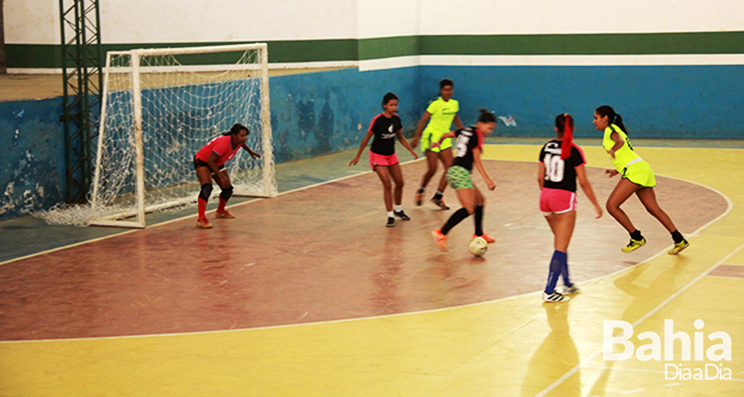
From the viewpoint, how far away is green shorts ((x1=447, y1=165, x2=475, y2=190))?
423 inches

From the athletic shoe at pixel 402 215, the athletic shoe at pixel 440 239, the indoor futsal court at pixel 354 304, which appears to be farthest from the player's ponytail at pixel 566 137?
the athletic shoe at pixel 402 215

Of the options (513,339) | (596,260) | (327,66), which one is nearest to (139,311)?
(513,339)

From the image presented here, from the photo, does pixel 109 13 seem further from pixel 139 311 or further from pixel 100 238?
pixel 139 311

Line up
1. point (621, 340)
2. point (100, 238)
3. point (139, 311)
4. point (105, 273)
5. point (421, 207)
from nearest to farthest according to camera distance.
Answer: point (621, 340), point (139, 311), point (105, 273), point (100, 238), point (421, 207)

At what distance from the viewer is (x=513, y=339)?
775 cm

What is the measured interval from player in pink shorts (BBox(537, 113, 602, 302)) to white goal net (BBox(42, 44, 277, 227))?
6402 millimetres

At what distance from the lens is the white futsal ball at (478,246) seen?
34.8ft

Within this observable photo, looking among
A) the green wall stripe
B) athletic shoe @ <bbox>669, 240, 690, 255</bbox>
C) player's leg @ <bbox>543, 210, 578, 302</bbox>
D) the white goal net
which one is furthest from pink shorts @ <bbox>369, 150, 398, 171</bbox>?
the green wall stripe

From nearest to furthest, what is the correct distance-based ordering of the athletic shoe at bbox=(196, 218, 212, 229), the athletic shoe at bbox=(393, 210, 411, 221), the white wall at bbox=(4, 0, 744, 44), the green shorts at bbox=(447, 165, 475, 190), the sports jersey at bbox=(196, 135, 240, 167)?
the green shorts at bbox=(447, 165, 475, 190)
the athletic shoe at bbox=(196, 218, 212, 229)
the sports jersey at bbox=(196, 135, 240, 167)
the athletic shoe at bbox=(393, 210, 411, 221)
the white wall at bbox=(4, 0, 744, 44)

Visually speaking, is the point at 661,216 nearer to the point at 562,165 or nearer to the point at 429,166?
the point at 562,165

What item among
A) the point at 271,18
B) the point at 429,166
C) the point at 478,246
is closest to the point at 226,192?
the point at 429,166

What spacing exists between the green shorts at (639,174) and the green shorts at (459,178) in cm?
185

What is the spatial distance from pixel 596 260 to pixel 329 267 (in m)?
3.16

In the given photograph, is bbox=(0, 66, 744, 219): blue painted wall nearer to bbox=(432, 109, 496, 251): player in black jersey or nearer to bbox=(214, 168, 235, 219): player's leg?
bbox=(214, 168, 235, 219): player's leg
